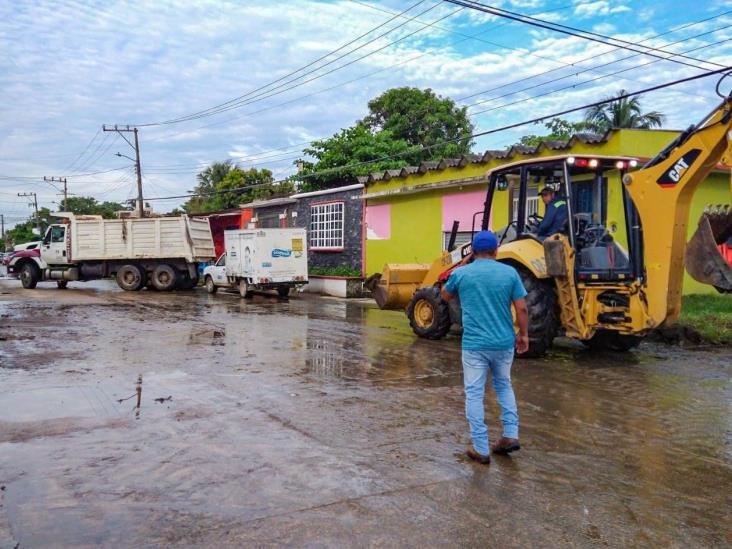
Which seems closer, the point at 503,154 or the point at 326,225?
the point at 503,154

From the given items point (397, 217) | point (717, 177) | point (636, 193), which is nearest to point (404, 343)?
point (636, 193)

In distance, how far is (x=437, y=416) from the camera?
621 centimetres

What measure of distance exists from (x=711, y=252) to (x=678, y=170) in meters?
1.34

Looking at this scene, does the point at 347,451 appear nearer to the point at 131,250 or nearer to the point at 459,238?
the point at 459,238

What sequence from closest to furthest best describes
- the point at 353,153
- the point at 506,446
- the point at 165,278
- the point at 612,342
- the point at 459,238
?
1. the point at 506,446
2. the point at 612,342
3. the point at 459,238
4. the point at 165,278
5. the point at 353,153

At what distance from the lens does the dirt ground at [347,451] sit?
3738 millimetres

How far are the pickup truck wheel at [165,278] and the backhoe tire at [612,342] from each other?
17904 mm

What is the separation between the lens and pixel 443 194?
19.1 m

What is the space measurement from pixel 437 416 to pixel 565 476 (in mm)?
1769

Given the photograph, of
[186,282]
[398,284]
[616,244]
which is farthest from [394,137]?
[616,244]

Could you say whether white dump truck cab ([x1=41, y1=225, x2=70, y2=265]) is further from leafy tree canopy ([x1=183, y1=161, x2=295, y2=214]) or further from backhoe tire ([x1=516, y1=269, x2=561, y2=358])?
backhoe tire ([x1=516, y1=269, x2=561, y2=358])

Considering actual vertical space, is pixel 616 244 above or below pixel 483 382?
above

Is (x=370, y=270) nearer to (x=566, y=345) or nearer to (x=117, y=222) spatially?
(x=117, y=222)

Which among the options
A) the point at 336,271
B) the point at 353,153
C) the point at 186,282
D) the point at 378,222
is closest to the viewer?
the point at 378,222
